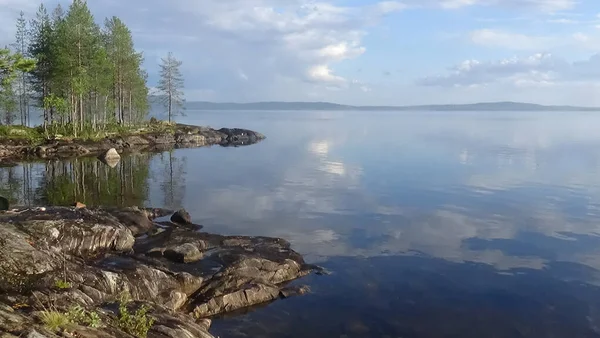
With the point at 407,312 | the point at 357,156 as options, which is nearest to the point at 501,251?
the point at 407,312

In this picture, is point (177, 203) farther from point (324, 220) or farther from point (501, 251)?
point (501, 251)

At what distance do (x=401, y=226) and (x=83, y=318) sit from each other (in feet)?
78.9

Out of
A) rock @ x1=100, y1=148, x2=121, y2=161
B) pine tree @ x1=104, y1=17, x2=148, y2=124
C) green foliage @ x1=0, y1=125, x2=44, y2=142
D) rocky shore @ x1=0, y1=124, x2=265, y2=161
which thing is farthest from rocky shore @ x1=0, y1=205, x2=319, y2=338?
pine tree @ x1=104, y1=17, x2=148, y2=124

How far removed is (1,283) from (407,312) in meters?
13.7

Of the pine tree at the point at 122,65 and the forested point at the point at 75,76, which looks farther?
the pine tree at the point at 122,65

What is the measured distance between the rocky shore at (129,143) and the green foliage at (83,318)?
5761 centimetres

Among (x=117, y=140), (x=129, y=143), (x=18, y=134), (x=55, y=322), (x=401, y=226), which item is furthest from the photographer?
(x=129, y=143)

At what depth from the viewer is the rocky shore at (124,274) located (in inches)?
436

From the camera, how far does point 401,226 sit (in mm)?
31734

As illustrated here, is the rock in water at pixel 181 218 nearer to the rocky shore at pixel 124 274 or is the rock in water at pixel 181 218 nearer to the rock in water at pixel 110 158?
the rocky shore at pixel 124 274

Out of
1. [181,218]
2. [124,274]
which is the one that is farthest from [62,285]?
[181,218]

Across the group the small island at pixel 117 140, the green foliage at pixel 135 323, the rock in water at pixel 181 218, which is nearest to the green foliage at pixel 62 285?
the green foliage at pixel 135 323

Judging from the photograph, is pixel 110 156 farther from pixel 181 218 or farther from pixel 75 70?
pixel 181 218

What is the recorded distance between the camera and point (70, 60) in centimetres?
6781
